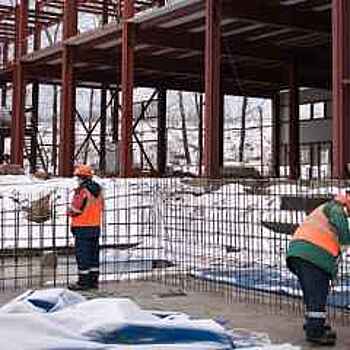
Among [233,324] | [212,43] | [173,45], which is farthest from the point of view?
[173,45]

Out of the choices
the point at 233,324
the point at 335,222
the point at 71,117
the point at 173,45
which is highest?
the point at 173,45

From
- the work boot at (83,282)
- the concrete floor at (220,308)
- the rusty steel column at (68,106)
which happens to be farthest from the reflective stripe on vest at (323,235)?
the rusty steel column at (68,106)

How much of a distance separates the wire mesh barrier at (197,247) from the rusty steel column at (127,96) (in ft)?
31.7

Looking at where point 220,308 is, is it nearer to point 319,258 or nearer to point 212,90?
point 319,258

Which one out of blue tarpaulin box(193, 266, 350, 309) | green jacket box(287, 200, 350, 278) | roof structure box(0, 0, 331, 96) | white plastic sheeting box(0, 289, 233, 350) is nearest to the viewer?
white plastic sheeting box(0, 289, 233, 350)

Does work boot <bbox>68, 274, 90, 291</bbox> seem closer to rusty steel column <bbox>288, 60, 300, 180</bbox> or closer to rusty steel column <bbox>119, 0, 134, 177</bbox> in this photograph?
rusty steel column <bbox>119, 0, 134, 177</bbox>

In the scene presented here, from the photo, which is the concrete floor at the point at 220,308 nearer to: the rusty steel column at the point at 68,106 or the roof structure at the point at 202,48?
the roof structure at the point at 202,48

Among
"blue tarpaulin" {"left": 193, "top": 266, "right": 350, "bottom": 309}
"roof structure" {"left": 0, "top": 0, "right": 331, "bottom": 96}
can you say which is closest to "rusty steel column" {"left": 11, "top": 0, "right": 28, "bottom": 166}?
"roof structure" {"left": 0, "top": 0, "right": 331, "bottom": 96}

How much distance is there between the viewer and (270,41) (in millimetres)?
30859

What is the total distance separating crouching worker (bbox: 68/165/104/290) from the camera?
10469 millimetres

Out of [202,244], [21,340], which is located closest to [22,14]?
[202,244]

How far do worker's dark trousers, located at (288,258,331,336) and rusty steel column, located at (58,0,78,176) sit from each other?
24765 mm

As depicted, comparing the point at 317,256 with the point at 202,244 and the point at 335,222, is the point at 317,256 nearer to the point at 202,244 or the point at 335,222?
the point at 335,222

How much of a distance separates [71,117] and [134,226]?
54.1ft
